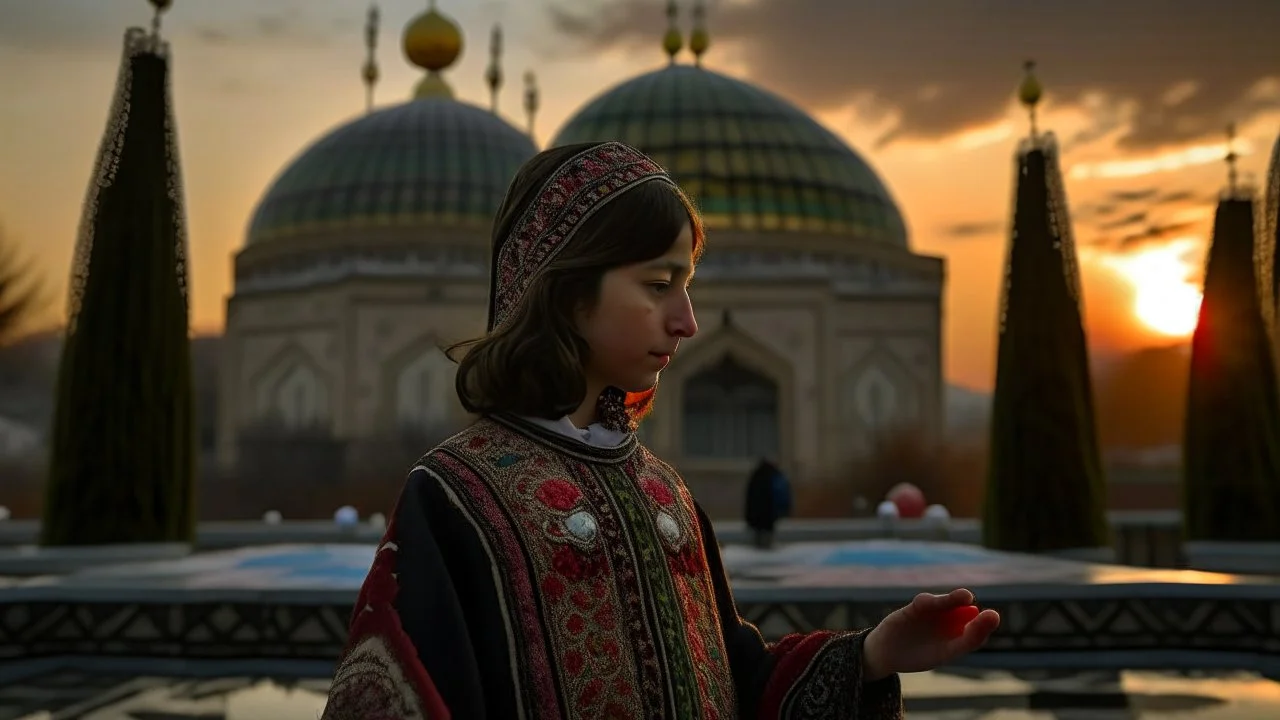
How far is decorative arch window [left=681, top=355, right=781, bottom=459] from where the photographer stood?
24.5 meters

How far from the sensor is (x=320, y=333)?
25.5m

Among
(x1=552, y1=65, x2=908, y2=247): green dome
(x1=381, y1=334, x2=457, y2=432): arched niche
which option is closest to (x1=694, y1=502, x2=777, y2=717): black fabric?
(x1=381, y1=334, x2=457, y2=432): arched niche

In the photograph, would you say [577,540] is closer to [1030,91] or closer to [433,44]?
[1030,91]

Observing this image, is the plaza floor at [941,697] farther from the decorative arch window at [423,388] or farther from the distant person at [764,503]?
the decorative arch window at [423,388]

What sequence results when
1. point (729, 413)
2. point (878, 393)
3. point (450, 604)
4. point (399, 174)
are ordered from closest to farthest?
point (450, 604) → point (729, 413) → point (878, 393) → point (399, 174)

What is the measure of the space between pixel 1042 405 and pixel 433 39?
1142 inches

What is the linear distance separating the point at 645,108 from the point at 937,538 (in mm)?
17151

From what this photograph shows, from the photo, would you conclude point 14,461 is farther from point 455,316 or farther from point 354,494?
point 455,316

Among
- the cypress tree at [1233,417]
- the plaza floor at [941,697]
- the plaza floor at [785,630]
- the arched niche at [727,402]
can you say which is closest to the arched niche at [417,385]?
the arched niche at [727,402]

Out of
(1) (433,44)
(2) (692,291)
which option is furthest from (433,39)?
(2) (692,291)

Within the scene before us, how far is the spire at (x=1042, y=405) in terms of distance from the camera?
10445mm

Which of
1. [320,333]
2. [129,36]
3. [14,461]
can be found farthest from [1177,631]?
[320,333]

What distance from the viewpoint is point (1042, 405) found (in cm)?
1059

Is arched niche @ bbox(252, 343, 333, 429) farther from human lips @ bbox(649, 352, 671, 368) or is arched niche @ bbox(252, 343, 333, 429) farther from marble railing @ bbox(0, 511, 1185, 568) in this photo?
human lips @ bbox(649, 352, 671, 368)
